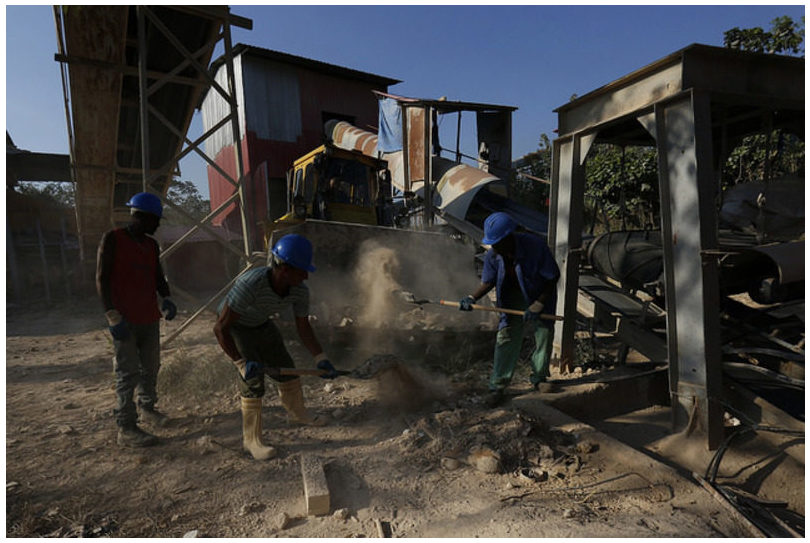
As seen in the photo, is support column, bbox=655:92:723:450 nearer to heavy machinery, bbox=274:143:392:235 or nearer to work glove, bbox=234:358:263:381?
work glove, bbox=234:358:263:381

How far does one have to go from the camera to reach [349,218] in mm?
7121

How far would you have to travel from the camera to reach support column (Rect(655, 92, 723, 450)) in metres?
3.12

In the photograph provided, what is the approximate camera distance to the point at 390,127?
10125 mm

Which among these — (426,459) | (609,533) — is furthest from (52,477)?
(609,533)

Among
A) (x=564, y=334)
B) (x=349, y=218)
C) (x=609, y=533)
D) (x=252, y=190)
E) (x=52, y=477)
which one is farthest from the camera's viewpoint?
(x=252, y=190)

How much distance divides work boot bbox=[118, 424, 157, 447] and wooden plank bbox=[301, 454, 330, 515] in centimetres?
133

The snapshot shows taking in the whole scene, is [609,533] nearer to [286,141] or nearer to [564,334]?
[564,334]

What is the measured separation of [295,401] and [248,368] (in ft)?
2.30

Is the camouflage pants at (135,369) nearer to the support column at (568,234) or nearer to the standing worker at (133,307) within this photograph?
the standing worker at (133,307)

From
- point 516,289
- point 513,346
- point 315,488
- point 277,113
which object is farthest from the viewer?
point 277,113

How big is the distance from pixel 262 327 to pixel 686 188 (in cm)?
340

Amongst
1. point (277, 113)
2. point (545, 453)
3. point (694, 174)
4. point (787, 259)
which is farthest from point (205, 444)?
point (277, 113)

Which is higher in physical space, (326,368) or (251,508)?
(326,368)

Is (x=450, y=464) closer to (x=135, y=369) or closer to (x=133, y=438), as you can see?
(x=133, y=438)
